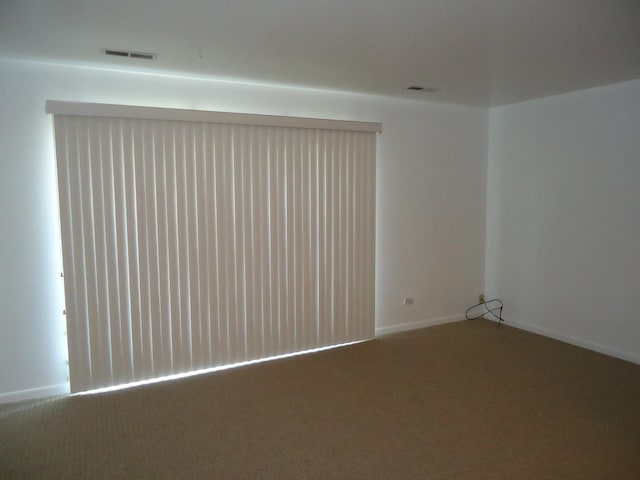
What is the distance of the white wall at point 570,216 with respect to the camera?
4410mm

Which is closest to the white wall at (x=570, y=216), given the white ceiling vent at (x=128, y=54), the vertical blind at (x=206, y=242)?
the vertical blind at (x=206, y=242)

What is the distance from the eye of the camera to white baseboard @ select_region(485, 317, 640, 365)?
4.43m

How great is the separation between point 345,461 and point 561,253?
3.46 m

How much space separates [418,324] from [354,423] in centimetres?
245

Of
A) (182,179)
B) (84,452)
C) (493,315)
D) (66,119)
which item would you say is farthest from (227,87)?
(493,315)

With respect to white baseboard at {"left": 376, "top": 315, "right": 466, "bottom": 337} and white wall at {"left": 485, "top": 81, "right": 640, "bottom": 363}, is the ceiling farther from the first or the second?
white baseboard at {"left": 376, "top": 315, "right": 466, "bottom": 337}

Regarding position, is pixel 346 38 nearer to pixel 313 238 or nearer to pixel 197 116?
pixel 197 116

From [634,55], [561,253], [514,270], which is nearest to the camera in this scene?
[634,55]

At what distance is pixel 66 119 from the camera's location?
11.8 feet

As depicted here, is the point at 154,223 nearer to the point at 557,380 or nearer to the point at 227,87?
→ the point at 227,87

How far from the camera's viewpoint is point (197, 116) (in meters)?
3.99

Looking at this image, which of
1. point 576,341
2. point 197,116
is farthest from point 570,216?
point 197,116

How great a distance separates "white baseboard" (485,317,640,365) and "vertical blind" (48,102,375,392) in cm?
187

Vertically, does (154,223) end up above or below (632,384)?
above
